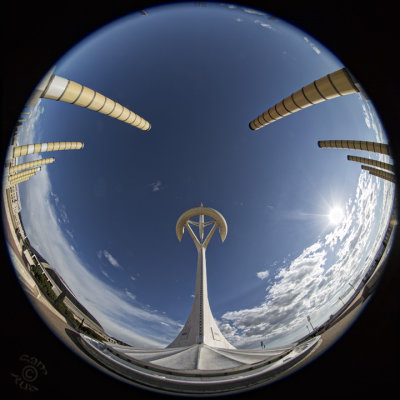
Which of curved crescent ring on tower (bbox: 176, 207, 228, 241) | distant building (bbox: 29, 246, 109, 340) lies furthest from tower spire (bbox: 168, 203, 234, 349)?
distant building (bbox: 29, 246, 109, 340)

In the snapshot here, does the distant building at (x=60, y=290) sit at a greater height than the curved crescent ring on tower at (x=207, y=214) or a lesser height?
lesser

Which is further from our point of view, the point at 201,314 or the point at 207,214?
the point at 207,214

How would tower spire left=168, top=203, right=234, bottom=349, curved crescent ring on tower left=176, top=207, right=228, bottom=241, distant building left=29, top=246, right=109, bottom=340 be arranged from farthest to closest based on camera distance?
1. curved crescent ring on tower left=176, top=207, right=228, bottom=241
2. tower spire left=168, top=203, right=234, bottom=349
3. distant building left=29, top=246, right=109, bottom=340

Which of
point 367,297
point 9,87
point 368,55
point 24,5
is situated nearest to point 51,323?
point 9,87

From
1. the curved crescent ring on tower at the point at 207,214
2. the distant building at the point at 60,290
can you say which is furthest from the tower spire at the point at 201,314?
the distant building at the point at 60,290

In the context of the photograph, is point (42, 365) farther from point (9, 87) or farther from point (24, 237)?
point (9, 87)

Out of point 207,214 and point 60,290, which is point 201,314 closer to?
point 207,214

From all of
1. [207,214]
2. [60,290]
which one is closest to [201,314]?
[207,214]

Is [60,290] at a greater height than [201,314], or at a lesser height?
greater

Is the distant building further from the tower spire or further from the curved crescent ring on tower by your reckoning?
the curved crescent ring on tower

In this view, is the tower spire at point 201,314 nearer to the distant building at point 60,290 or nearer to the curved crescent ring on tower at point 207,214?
the curved crescent ring on tower at point 207,214

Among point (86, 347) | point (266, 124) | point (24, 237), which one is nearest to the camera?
point (86, 347)
